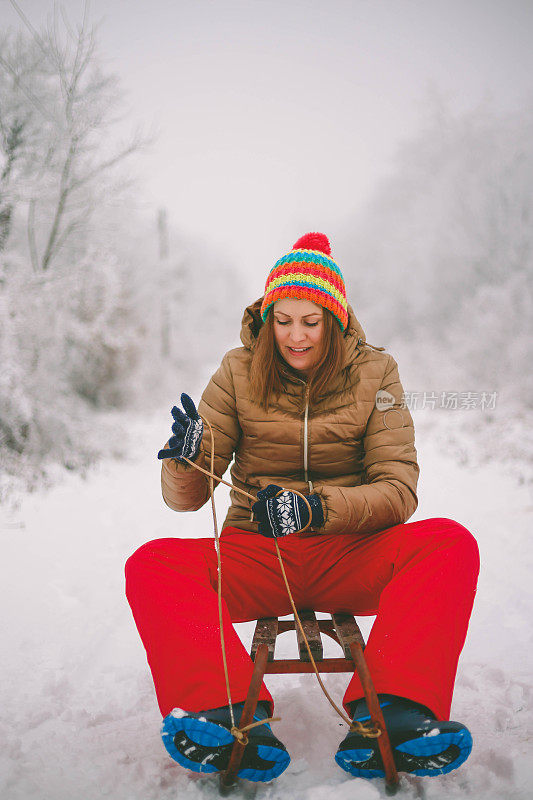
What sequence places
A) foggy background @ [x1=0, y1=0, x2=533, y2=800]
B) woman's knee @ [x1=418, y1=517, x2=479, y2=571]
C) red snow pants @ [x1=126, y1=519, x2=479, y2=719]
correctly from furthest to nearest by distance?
foggy background @ [x1=0, y1=0, x2=533, y2=800] → woman's knee @ [x1=418, y1=517, x2=479, y2=571] → red snow pants @ [x1=126, y1=519, x2=479, y2=719]

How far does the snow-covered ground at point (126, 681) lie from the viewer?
4.16 feet

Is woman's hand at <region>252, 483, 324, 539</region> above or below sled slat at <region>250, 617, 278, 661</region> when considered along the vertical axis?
above

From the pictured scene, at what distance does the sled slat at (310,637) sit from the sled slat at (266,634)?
0.07m

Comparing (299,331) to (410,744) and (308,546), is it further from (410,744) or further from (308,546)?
(410,744)

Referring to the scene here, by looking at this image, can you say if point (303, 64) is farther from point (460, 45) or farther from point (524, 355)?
point (524, 355)

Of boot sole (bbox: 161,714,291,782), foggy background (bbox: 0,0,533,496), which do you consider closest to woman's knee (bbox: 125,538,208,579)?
boot sole (bbox: 161,714,291,782)

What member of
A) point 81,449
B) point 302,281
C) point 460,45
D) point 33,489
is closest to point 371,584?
point 302,281

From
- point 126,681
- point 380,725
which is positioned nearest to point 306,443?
point 380,725

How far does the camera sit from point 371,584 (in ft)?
5.02

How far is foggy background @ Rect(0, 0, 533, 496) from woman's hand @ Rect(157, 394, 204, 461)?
9.65 ft

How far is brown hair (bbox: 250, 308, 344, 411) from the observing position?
71.4 inches

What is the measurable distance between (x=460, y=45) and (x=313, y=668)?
19.4 feet

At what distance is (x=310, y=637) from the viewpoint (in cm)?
143

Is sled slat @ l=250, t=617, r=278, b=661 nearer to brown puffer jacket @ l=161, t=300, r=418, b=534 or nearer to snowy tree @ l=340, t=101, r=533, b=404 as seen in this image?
brown puffer jacket @ l=161, t=300, r=418, b=534
